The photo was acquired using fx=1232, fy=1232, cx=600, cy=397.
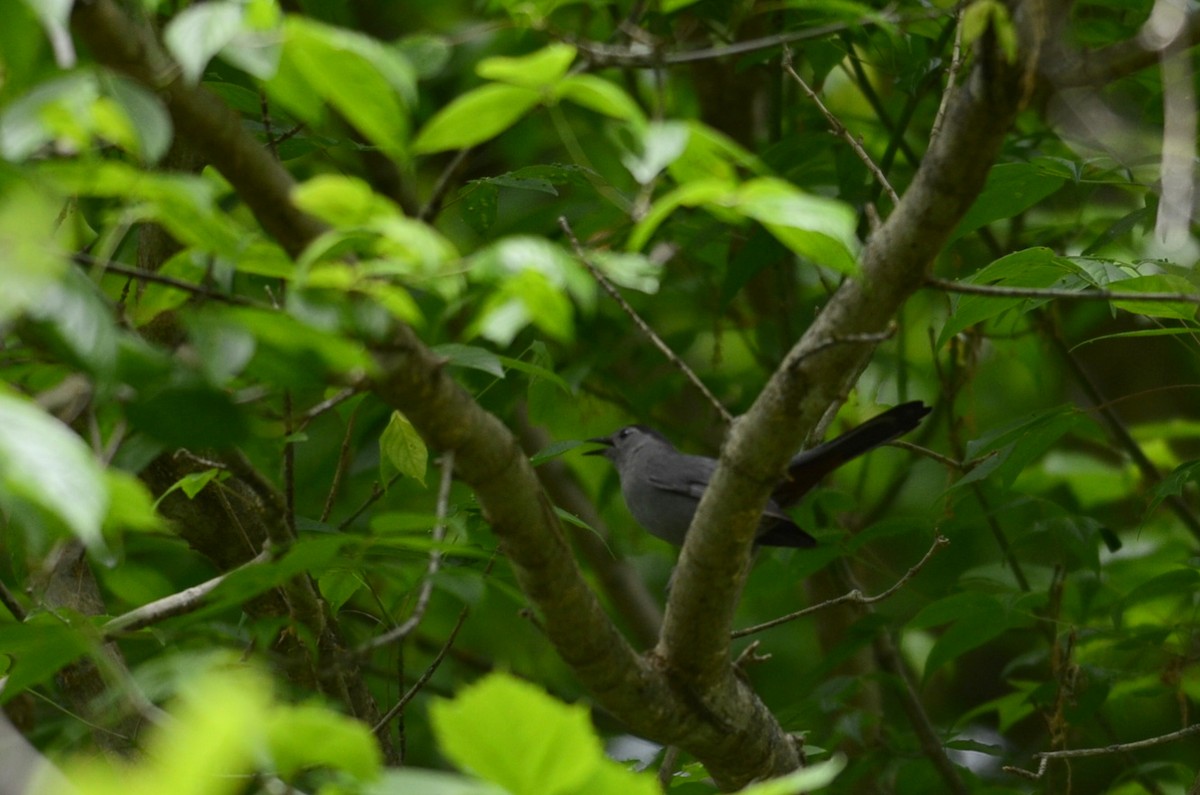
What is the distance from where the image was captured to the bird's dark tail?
3750 mm

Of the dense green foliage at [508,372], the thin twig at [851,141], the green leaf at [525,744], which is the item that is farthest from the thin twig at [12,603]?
the thin twig at [851,141]

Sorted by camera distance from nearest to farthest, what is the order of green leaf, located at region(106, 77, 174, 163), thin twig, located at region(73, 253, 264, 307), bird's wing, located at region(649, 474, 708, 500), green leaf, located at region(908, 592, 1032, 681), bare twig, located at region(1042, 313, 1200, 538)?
green leaf, located at region(106, 77, 174, 163), thin twig, located at region(73, 253, 264, 307), green leaf, located at region(908, 592, 1032, 681), bare twig, located at region(1042, 313, 1200, 538), bird's wing, located at region(649, 474, 708, 500)

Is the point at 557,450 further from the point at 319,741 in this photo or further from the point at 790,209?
the point at 319,741

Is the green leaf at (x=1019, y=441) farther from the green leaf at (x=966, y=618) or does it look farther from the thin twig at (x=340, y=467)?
the thin twig at (x=340, y=467)

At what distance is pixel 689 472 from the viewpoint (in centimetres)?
507

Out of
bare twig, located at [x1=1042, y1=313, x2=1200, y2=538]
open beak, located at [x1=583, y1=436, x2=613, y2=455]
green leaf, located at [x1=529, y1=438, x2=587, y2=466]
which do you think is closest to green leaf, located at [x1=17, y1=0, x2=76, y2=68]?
green leaf, located at [x1=529, y1=438, x2=587, y2=466]

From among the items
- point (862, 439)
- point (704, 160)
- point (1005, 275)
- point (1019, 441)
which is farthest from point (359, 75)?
point (862, 439)

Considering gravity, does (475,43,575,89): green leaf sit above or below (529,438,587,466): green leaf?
above

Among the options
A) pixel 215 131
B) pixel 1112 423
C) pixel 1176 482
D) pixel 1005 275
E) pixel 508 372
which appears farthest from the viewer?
pixel 1112 423

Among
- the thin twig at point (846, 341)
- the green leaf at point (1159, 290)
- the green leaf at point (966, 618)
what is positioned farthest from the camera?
the green leaf at point (966, 618)

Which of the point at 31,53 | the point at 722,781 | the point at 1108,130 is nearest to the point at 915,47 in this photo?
the point at 1108,130

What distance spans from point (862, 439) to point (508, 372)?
1297mm

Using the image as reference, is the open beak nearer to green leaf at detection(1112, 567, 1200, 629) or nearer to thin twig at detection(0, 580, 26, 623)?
green leaf at detection(1112, 567, 1200, 629)

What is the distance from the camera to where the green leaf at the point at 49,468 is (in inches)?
45.5
